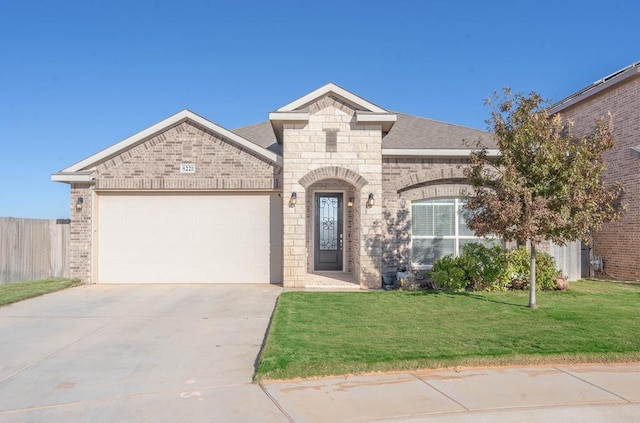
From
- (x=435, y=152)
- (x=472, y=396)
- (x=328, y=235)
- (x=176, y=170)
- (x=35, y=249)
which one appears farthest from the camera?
(x=328, y=235)

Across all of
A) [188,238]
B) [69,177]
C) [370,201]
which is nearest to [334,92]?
[370,201]

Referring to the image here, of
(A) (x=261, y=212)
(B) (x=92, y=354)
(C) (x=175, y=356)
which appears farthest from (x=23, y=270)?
(C) (x=175, y=356)

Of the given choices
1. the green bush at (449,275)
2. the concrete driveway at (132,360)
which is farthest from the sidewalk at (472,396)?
the green bush at (449,275)

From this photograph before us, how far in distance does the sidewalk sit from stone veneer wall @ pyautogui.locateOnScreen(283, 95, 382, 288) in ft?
21.5

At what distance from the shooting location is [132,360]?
5.84m

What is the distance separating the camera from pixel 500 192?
8.74m

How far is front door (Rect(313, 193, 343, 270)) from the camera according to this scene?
14094 millimetres

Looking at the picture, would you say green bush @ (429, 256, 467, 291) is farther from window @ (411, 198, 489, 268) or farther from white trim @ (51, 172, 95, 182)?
white trim @ (51, 172, 95, 182)

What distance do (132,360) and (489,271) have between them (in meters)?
8.58

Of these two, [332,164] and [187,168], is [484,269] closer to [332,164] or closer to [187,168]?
[332,164]

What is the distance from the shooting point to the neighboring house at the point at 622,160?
13.7m

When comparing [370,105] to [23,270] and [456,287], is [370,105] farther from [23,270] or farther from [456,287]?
[23,270]

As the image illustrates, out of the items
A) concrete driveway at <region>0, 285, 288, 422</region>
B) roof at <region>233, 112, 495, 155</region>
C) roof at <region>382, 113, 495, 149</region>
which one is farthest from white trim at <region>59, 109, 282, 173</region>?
concrete driveway at <region>0, 285, 288, 422</region>

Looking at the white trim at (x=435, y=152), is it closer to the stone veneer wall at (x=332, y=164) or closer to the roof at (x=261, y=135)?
the stone veneer wall at (x=332, y=164)
